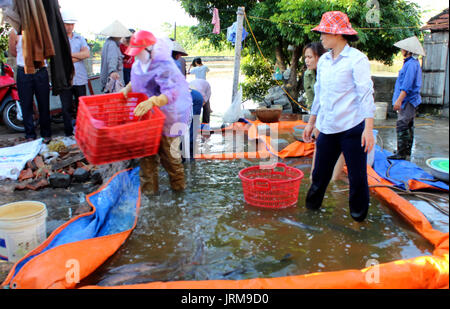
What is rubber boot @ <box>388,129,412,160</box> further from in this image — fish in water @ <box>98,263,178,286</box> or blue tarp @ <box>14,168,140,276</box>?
fish in water @ <box>98,263,178,286</box>

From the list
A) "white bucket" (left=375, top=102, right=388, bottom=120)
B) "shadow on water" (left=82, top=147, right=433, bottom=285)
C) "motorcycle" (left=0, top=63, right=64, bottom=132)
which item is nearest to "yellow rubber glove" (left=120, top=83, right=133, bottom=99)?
"shadow on water" (left=82, top=147, right=433, bottom=285)

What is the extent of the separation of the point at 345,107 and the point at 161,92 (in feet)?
5.65

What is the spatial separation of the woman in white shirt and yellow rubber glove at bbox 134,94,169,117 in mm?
1418

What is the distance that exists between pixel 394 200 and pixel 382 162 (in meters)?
1.48

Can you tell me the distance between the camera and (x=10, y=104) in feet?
22.5

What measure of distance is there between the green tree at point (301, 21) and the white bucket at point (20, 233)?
763 cm

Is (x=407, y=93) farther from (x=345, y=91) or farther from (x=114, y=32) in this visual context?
(x=114, y=32)

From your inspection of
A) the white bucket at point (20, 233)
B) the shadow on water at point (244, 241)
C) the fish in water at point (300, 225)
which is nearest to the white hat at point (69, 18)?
the shadow on water at point (244, 241)

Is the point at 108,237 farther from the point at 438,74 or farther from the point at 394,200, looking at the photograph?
the point at 438,74

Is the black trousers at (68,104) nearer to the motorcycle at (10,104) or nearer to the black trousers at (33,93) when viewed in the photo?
the black trousers at (33,93)

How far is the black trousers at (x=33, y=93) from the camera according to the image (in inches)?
222

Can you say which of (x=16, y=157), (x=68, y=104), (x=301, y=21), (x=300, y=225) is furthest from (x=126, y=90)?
(x=301, y=21)

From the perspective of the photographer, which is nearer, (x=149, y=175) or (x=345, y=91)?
(x=345, y=91)

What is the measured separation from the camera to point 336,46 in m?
2.99
